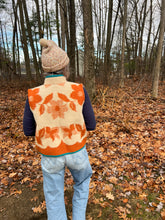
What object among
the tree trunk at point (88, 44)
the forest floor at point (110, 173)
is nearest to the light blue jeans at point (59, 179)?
the forest floor at point (110, 173)

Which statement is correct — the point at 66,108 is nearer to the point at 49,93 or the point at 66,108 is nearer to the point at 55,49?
the point at 49,93

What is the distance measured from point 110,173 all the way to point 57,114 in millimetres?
2375

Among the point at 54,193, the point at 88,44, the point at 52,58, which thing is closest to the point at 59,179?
the point at 54,193

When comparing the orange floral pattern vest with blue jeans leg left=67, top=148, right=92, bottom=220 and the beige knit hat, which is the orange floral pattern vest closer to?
the beige knit hat

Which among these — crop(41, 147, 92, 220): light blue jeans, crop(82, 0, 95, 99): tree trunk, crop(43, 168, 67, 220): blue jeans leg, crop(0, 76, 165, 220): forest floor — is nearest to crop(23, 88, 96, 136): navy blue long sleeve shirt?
crop(41, 147, 92, 220): light blue jeans

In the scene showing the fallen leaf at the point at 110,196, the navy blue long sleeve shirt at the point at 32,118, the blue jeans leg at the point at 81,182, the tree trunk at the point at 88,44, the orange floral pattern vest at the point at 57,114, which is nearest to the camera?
the orange floral pattern vest at the point at 57,114

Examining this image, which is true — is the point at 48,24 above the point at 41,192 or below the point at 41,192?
above

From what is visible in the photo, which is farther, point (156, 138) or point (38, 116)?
point (156, 138)

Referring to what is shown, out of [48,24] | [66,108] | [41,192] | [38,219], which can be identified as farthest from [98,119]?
[48,24]

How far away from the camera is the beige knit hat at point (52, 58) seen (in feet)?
4.47

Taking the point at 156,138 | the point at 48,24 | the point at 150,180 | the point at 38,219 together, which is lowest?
the point at 38,219

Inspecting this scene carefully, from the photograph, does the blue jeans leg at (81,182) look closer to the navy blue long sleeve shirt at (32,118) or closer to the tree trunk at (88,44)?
the navy blue long sleeve shirt at (32,118)

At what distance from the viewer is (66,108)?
1381 millimetres

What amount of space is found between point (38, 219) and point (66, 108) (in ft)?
6.70
